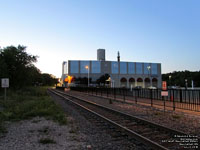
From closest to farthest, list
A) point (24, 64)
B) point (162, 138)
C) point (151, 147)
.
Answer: point (151, 147)
point (162, 138)
point (24, 64)

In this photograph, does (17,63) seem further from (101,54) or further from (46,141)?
(101,54)

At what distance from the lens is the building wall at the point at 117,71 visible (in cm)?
9631

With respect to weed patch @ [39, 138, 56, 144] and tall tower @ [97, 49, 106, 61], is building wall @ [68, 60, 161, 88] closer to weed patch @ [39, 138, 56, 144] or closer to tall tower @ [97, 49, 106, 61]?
tall tower @ [97, 49, 106, 61]

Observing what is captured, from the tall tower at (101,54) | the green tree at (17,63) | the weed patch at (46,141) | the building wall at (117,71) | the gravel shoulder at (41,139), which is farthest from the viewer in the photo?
the tall tower at (101,54)

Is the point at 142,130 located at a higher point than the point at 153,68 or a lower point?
lower

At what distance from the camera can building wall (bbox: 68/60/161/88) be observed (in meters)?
96.3

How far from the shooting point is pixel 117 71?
102 meters

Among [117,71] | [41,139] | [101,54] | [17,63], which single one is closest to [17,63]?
[17,63]

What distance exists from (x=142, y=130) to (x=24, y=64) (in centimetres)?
4189

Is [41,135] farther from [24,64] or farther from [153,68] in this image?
[153,68]

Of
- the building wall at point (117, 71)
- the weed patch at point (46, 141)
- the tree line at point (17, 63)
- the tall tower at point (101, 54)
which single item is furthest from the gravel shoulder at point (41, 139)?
the tall tower at point (101, 54)

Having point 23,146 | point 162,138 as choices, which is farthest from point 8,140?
point 162,138

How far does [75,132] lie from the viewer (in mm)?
7363

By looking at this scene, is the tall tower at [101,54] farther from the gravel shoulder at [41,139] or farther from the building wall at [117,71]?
the gravel shoulder at [41,139]
